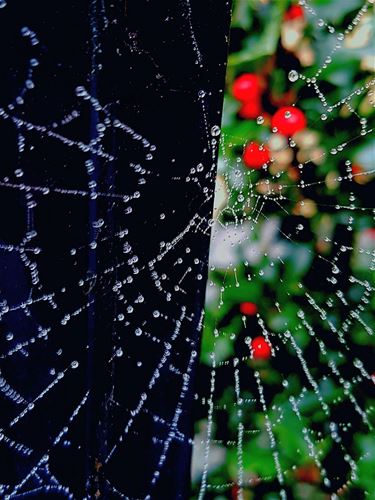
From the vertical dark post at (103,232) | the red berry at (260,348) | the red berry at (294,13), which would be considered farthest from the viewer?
the red berry at (260,348)

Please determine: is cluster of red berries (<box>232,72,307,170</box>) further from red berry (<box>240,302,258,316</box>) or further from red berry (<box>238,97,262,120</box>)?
red berry (<box>240,302,258,316</box>)

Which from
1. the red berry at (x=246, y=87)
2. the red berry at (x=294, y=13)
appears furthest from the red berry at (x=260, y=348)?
the red berry at (x=294, y=13)

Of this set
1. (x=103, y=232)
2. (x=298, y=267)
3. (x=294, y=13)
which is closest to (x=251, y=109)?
(x=294, y=13)

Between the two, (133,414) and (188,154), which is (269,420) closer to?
(133,414)

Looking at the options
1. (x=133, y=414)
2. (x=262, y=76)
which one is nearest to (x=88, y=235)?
(x=133, y=414)

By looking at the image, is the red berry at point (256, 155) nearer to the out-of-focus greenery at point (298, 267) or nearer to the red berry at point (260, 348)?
the out-of-focus greenery at point (298, 267)

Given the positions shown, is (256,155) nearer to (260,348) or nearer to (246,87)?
(246,87)

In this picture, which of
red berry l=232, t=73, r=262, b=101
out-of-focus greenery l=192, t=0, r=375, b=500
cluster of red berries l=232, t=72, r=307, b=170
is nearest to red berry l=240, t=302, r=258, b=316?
out-of-focus greenery l=192, t=0, r=375, b=500
